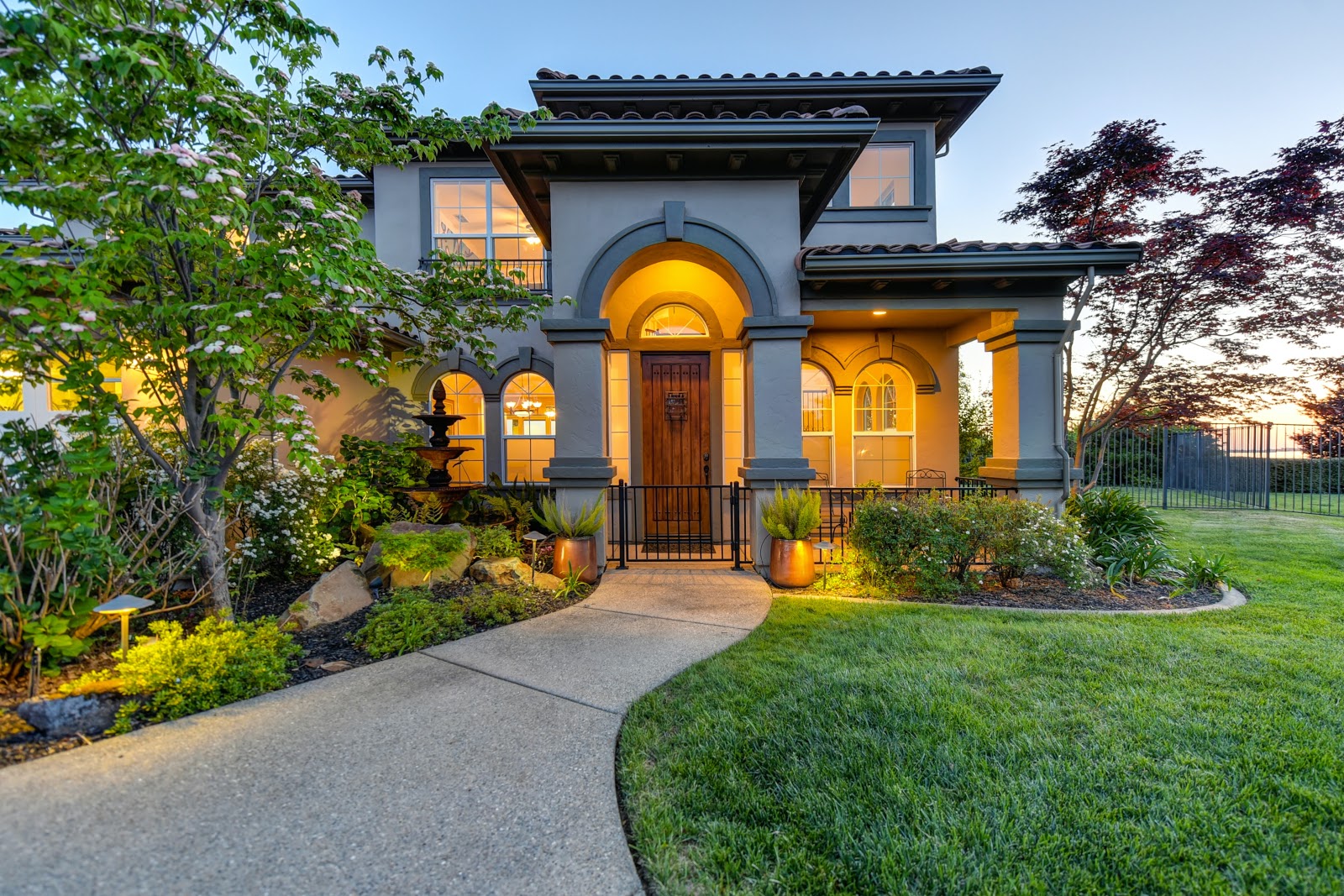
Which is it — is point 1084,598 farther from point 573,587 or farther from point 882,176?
point 882,176

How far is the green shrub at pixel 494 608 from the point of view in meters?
4.23

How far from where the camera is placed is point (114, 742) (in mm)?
2416

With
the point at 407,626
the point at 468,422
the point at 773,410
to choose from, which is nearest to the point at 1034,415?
the point at 773,410

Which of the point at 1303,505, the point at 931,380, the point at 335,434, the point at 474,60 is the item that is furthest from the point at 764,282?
the point at 474,60

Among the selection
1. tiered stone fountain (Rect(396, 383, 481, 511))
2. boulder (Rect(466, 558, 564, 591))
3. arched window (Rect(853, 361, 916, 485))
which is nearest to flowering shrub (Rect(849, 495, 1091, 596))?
arched window (Rect(853, 361, 916, 485))

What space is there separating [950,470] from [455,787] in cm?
818

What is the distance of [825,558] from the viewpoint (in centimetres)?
620

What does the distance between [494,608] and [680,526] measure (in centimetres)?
319

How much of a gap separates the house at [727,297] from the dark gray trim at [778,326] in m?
0.02

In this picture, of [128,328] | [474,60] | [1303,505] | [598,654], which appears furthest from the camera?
[474,60]

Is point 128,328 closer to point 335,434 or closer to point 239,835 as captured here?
→ point 239,835

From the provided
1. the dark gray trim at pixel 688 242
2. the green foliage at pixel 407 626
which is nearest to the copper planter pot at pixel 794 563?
the dark gray trim at pixel 688 242

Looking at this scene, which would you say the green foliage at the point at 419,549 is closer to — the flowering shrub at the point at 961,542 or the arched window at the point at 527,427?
the arched window at the point at 527,427

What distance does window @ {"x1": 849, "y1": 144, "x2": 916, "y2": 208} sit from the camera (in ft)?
28.5
